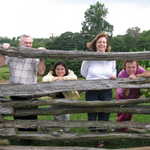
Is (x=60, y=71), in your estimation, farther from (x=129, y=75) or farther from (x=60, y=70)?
(x=129, y=75)

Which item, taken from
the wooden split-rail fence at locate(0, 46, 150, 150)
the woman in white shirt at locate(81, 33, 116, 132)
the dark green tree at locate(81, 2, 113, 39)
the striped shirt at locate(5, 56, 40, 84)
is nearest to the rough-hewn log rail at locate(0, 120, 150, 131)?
the wooden split-rail fence at locate(0, 46, 150, 150)

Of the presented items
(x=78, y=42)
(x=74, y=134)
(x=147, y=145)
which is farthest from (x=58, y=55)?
(x=78, y=42)

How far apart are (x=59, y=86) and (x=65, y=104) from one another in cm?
29

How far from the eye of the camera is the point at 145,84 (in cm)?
476

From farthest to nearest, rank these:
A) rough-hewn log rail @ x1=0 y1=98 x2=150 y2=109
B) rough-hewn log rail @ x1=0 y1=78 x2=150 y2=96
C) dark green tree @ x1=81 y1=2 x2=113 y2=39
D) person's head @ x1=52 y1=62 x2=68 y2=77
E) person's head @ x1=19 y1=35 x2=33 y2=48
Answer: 1. dark green tree @ x1=81 y1=2 x2=113 y2=39
2. person's head @ x1=52 y1=62 x2=68 y2=77
3. person's head @ x1=19 y1=35 x2=33 y2=48
4. rough-hewn log rail @ x1=0 y1=98 x2=150 y2=109
5. rough-hewn log rail @ x1=0 y1=78 x2=150 y2=96

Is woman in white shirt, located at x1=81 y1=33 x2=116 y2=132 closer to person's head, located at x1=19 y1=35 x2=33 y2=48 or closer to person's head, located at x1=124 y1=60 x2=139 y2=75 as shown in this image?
person's head, located at x1=124 y1=60 x2=139 y2=75

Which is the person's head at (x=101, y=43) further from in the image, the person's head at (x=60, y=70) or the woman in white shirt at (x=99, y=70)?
the person's head at (x=60, y=70)

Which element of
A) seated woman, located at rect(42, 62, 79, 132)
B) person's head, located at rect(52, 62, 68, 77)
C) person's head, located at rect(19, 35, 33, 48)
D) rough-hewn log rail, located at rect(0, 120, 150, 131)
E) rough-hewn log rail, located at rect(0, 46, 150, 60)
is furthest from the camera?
person's head, located at rect(52, 62, 68, 77)

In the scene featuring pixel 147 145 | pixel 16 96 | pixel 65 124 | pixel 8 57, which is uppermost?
pixel 8 57

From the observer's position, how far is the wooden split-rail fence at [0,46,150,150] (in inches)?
181

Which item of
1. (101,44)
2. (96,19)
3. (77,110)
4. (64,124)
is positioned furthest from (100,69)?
(96,19)

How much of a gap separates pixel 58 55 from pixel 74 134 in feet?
3.78

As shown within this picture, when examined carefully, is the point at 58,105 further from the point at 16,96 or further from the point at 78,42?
the point at 78,42

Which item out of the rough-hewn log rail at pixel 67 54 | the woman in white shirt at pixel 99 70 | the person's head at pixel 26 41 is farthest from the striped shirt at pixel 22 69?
the woman in white shirt at pixel 99 70
